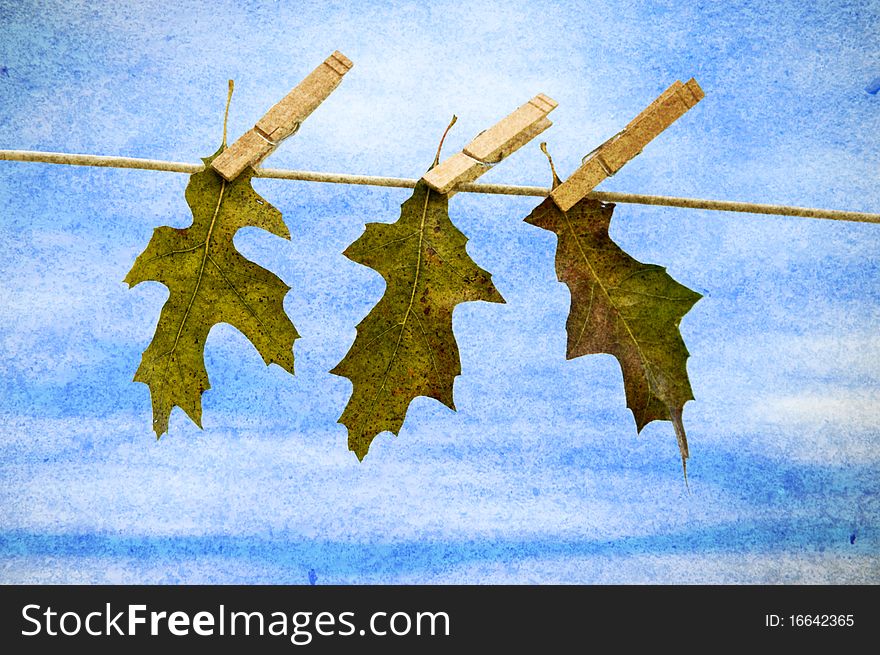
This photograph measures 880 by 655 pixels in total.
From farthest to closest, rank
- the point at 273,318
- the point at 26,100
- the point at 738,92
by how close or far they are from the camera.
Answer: the point at 738,92 → the point at 26,100 → the point at 273,318

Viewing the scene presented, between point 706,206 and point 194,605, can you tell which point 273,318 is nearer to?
point 706,206

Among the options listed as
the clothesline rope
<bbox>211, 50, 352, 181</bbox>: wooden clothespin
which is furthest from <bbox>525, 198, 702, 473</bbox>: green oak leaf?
<bbox>211, 50, 352, 181</bbox>: wooden clothespin

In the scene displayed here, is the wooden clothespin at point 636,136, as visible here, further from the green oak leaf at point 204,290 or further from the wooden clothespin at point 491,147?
the green oak leaf at point 204,290

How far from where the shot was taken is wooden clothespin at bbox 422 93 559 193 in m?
0.84

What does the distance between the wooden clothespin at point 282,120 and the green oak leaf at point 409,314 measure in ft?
0.42

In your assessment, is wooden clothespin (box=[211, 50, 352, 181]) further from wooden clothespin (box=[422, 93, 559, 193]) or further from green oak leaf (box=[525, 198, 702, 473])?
green oak leaf (box=[525, 198, 702, 473])

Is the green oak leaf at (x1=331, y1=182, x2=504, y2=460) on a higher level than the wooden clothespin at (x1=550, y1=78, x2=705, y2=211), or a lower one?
lower

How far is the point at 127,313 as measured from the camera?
5.98 feet

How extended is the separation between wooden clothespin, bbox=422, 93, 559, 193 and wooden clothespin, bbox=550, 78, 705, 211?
64 mm

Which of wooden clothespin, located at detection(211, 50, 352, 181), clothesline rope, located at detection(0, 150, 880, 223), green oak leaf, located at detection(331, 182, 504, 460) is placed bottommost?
green oak leaf, located at detection(331, 182, 504, 460)

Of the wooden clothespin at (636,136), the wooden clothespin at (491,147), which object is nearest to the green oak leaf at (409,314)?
the wooden clothespin at (491,147)

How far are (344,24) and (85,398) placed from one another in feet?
3.25

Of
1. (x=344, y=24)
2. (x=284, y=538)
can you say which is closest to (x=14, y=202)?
(x=344, y=24)

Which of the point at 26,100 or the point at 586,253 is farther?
the point at 26,100
